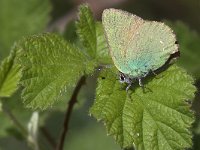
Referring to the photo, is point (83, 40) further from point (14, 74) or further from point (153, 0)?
point (153, 0)

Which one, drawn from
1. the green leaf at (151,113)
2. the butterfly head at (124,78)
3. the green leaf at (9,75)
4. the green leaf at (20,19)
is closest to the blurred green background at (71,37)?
the green leaf at (20,19)

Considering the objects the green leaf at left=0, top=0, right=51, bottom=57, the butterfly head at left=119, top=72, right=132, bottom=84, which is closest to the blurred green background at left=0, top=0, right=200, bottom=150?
the green leaf at left=0, top=0, right=51, bottom=57

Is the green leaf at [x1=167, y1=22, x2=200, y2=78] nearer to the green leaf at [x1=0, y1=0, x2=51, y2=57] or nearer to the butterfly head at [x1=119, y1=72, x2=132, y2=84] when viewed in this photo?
the green leaf at [x1=0, y1=0, x2=51, y2=57]

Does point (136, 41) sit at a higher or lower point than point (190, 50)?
lower

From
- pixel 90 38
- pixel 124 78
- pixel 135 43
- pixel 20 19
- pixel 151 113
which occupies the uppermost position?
pixel 20 19

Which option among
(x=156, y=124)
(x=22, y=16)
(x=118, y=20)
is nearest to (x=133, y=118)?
(x=156, y=124)

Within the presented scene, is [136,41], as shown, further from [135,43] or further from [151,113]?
[151,113]

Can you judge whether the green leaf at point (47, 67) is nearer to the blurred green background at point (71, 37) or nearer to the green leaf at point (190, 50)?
the blurred green background at point (71, 37)

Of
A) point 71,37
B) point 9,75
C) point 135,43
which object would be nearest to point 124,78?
point 135,43
